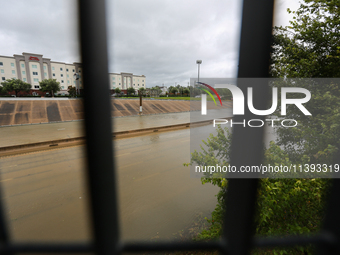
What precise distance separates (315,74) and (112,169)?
449 centimetres

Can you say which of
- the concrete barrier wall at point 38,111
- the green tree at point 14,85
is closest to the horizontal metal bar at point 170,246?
the concrete barrier wall at point 38,111

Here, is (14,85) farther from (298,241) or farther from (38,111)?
(298,241)

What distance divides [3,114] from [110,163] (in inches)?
821

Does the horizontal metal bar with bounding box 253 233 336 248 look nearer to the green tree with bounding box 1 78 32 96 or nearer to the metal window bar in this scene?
the metal window bar

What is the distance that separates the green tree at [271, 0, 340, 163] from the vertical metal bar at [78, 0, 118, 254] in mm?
3156

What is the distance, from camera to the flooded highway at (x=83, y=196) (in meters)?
3.98

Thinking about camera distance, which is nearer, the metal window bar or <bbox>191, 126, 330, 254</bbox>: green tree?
the metal window bar

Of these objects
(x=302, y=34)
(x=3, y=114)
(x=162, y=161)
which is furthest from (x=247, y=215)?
(x=3, y=114)

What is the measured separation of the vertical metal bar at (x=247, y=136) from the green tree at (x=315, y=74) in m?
2.94

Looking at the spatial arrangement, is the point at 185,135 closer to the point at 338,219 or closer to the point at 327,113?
the point at 327,113

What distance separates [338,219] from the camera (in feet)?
1.72

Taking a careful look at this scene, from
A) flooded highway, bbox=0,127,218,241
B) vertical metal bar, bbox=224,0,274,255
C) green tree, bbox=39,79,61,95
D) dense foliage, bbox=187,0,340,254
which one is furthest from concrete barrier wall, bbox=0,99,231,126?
green tree, bbox=39,79,61,95

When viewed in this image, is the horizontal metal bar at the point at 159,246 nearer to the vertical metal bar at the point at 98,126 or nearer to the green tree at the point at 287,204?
the vertical metal bar at the point at 98,126

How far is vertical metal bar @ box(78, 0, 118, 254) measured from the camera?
42 centimetres
